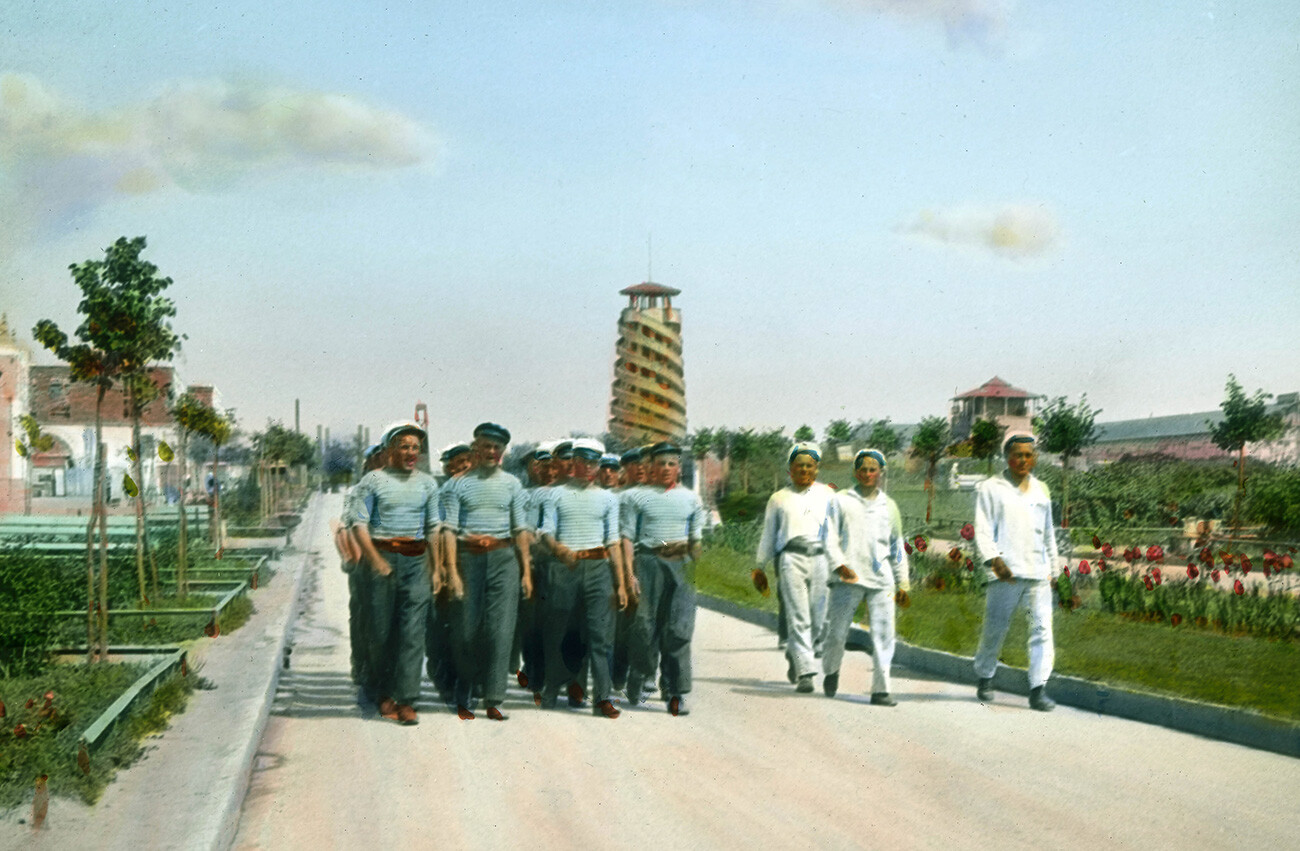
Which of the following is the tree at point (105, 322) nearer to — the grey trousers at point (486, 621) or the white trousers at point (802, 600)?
the grey trousers at point (486, 621)

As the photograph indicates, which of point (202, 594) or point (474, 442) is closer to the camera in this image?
point (474, 442)

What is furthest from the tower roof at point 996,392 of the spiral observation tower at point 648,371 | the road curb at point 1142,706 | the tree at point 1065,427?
the road curb at point 1142,706

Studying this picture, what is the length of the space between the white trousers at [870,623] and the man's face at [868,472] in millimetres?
783

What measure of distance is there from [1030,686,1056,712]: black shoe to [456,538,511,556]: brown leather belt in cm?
388

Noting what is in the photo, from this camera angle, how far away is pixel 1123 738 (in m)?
8.58

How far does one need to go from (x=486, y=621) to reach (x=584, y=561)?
2.70 ft

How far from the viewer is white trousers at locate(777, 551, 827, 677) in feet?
35.0

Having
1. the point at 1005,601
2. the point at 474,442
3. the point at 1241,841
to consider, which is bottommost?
the point at 1241,841

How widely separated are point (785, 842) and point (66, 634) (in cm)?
822

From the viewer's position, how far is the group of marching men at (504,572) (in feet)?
30.7

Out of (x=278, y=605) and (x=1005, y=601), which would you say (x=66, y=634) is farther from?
(x=1005, y=601)

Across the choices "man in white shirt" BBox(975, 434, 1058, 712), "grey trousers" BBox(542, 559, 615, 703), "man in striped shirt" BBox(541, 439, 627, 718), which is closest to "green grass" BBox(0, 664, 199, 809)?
"grey trousers" BBox(542, 559, 615, 703)

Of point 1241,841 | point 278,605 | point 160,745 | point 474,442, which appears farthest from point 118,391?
point 1241,841

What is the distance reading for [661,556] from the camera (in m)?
9.94
